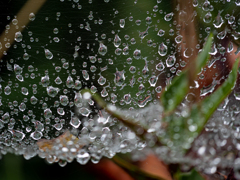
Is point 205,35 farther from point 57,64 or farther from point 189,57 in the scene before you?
point 57,64

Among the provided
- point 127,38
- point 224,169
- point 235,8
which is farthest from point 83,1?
point 224,169

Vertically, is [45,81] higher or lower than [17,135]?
higher

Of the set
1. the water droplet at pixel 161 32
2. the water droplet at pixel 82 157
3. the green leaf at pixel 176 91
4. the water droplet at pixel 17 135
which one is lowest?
the water droplet at pixel 82 157

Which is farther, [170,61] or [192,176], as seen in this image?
[170,61]

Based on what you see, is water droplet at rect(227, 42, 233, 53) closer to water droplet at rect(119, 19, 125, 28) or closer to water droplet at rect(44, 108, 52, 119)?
water droplet at rect(119, 19, 125, 28)

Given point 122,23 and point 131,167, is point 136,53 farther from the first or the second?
point 131,167

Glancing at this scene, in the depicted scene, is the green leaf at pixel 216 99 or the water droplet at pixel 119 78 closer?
the green leaf at pixel 216 99

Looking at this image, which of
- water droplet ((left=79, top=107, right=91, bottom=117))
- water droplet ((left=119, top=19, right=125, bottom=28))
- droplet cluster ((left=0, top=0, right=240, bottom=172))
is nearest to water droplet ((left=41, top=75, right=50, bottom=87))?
droplet cluster ((left=0, top=0, right=240, bottom=172))

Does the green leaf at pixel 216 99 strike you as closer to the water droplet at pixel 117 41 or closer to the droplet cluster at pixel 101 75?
the droplet cluster at pixel 101 75

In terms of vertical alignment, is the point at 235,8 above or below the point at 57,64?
above

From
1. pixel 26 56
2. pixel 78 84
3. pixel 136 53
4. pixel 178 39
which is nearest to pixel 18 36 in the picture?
pixel 26 56

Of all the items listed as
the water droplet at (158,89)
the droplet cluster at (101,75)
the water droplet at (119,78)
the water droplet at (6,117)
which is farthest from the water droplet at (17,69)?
the water droplet at (158,89)
